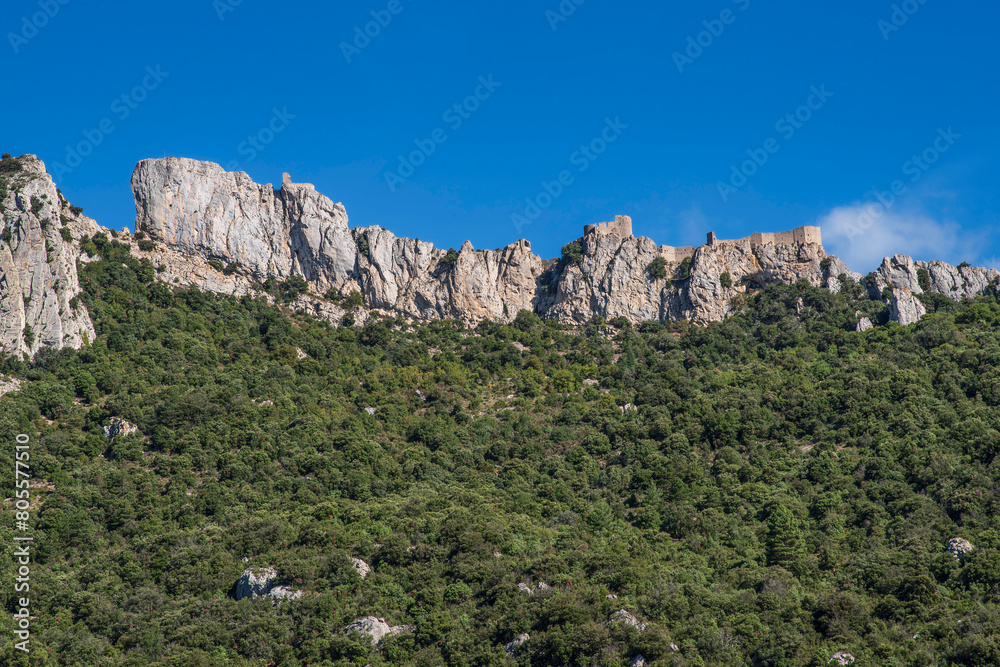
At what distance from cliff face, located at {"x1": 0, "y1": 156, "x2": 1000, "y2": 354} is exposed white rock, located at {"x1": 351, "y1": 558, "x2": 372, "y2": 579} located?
34.4 m

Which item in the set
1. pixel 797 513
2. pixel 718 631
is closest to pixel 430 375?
pixel 797 513

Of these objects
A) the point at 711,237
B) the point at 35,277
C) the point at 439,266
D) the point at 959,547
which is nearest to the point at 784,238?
the point at 711,237

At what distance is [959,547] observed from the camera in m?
45.8

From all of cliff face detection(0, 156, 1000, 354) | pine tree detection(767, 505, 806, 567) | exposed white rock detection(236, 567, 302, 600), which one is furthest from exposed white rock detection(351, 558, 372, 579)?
cliff face detection(0, 156, 1000, 354)

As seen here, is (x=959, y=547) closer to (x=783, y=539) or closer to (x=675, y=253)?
(x=783, y=539)

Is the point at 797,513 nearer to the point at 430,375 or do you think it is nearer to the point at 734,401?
the point at 734,401

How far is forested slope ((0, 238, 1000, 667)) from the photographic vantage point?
140 feet

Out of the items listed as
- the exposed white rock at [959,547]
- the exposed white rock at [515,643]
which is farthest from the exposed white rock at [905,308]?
the exposed white rock at [515,643]

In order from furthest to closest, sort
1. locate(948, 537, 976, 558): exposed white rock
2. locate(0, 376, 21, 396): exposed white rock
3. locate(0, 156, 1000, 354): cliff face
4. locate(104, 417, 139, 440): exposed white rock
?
locate(0, 156, 1000, 354): cliff face
locate(0, 376, 21, 396): exposed white rock
locate(104, 417, 139, 440): exposed white rock
locate(948, 537, 976, 558): exposed white rock

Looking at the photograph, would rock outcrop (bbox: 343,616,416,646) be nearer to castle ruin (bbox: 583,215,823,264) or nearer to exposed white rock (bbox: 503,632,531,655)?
exposed white rock (bbox: 503,632,531,655)

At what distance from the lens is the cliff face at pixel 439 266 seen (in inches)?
3123

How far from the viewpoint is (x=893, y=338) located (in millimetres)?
73438

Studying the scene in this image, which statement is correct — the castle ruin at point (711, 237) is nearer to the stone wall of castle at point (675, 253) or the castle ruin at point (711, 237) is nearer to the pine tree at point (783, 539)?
the stone wall of castle at point (675, 253)

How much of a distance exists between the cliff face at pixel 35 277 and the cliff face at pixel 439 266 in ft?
18.6
